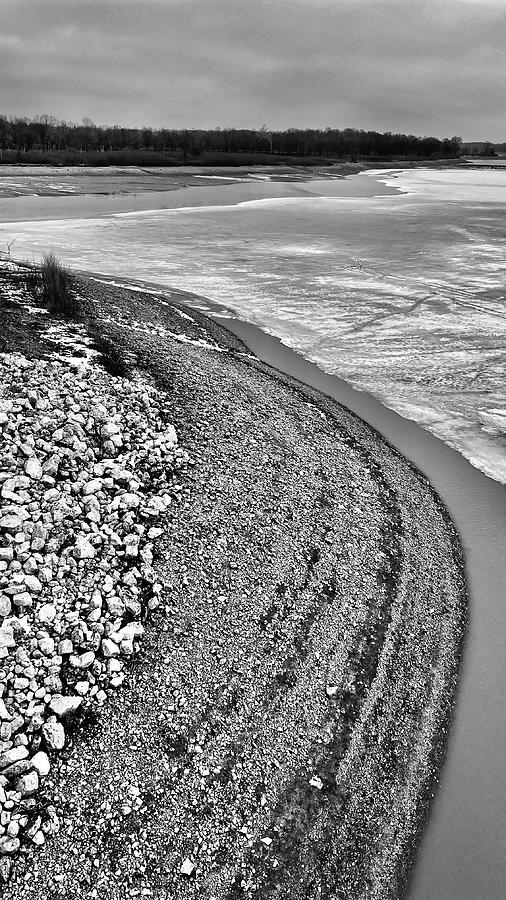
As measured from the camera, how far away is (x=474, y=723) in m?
4.16

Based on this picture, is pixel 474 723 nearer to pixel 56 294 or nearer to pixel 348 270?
pixel 56 294

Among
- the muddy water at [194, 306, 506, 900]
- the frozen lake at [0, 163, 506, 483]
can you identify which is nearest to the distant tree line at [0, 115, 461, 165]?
the frozen lake at [0, 163, 506, 483]

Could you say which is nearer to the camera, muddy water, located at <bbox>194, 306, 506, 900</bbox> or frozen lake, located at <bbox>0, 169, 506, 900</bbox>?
muddy water, located at <bbox>194, 306, 506, 900</bbox>

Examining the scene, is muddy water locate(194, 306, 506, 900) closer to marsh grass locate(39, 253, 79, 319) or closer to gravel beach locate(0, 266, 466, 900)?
gravel beach locate(0, 266, 466, 900)

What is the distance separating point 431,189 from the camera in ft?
142

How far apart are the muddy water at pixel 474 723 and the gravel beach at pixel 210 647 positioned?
13 centimetres

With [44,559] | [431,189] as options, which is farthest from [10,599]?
[431,189]

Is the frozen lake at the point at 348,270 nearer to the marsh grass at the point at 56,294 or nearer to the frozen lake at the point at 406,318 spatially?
the frozen lake at the point at 406,318

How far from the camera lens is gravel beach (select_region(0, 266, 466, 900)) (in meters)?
3.28

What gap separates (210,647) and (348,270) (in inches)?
539

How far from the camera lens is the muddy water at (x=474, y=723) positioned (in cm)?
332

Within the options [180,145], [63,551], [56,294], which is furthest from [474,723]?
[180,145]

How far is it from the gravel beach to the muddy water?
0.42ft

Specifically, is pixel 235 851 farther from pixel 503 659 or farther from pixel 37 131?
pixel 37 131
